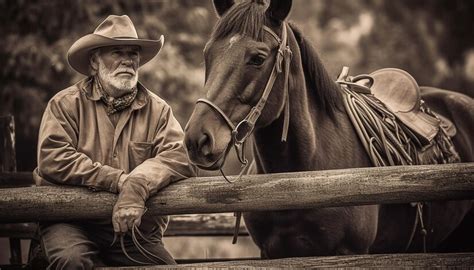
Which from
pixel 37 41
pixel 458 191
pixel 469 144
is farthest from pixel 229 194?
pixel 37 41

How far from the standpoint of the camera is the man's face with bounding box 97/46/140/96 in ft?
14.3

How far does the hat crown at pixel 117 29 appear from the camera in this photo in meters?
4.48

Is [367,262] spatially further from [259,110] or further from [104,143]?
[104,143]

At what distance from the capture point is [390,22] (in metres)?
17.4

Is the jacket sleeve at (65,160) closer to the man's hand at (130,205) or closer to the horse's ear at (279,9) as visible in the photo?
the man's hand at (130,205)

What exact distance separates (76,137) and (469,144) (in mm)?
3209

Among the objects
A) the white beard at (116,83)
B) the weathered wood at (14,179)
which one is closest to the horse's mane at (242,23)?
the white beard at (116,83)

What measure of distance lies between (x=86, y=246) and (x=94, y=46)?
48.7 inches

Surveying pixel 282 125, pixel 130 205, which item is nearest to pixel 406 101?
pixel 282 125

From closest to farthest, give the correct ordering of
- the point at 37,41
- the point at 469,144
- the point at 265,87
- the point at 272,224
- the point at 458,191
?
the point at 458,191 → the point at 265,87 → the point at 272,224 → the point at 469,144 → the point at 37,41

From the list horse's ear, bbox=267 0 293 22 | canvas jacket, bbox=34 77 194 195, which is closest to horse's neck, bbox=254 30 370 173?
horse's ear, bbox=267 0 293 22

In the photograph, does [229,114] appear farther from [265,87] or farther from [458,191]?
[458,191]

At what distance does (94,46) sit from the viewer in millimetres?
4500

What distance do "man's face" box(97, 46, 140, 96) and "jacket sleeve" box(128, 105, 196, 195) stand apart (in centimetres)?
28
